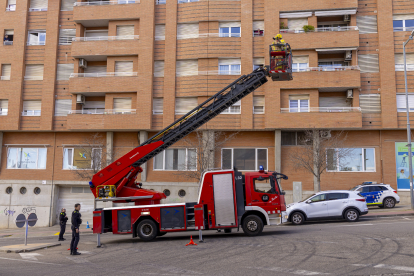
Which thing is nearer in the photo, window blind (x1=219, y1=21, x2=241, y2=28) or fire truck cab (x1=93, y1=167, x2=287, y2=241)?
fire truck cab (x1=93, y1=167, x2=287, y2=241)

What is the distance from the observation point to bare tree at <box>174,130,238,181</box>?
26.2m

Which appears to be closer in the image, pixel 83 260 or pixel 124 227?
pixel 83 260

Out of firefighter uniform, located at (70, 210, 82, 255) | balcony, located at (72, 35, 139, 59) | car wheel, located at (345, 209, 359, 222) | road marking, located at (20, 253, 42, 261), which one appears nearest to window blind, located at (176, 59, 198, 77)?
balcony, located at (72, 35, 139, 59)

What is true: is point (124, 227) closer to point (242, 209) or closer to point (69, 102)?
point (242, 209)

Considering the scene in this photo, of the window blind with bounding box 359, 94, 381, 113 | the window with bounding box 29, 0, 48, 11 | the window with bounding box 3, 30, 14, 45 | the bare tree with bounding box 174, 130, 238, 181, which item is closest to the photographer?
the bare tree with bounding box 174, 130, 238, 181

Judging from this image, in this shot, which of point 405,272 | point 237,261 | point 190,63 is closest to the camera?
point 405,272

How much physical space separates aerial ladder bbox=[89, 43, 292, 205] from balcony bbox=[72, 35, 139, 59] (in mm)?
15810

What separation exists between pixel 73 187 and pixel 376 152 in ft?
76.9

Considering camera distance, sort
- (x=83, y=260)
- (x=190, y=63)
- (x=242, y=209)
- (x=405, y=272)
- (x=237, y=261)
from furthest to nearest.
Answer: (x=190, y=63)
(x=242, y=209)
(x=83, y=260)
(x=237, y=261)
(x=405, y=272)

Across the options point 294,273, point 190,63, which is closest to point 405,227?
point 294,273

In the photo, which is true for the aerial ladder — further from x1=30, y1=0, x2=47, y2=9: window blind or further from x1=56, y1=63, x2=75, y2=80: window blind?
x1=30, y1=0, x2=47, y2=9: window blind

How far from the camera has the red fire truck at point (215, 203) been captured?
45.7 ft

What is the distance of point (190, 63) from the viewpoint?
2889 cm

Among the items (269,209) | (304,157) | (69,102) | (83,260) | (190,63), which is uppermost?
(190,63)
